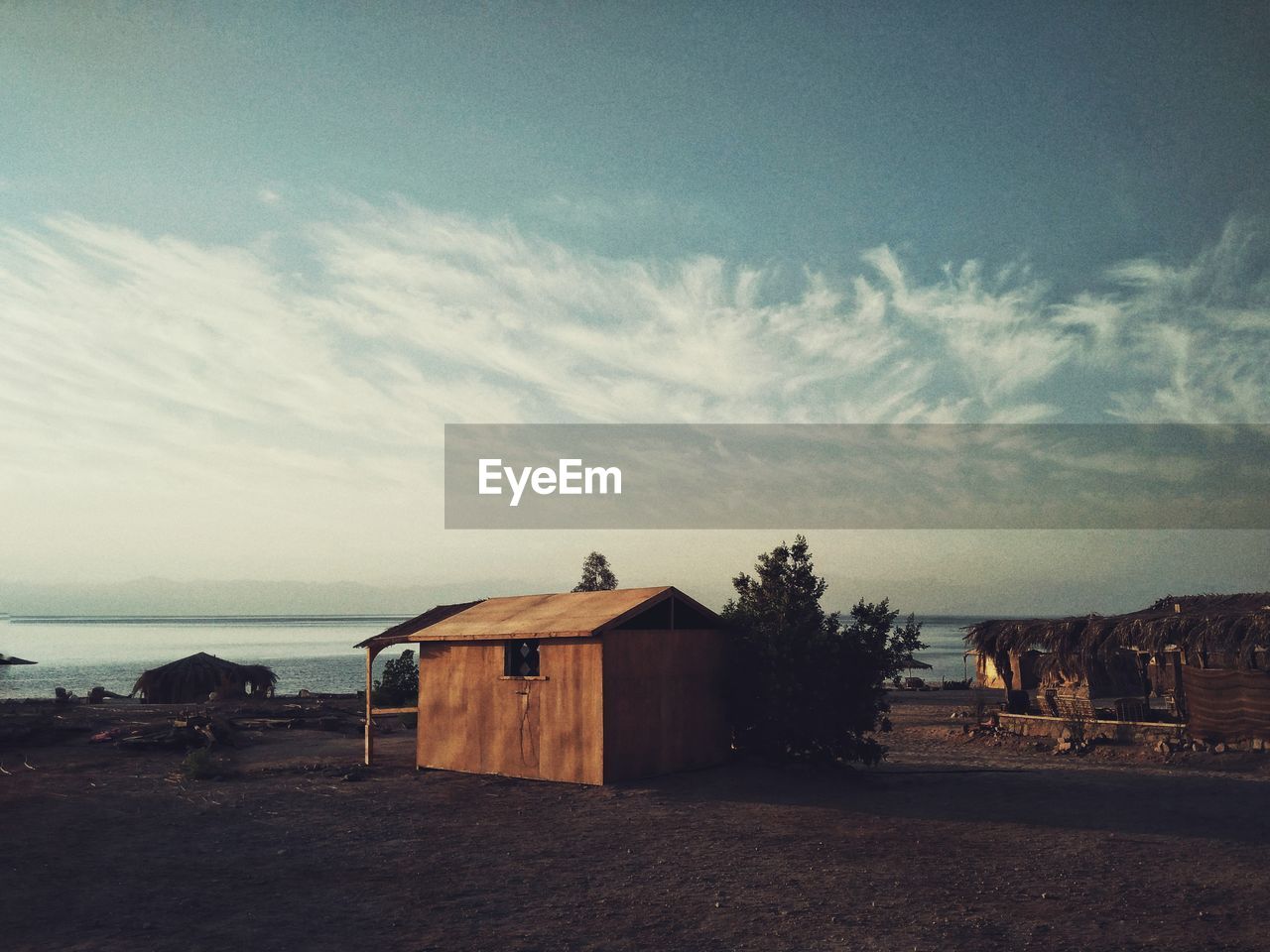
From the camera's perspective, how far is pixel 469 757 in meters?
20.5

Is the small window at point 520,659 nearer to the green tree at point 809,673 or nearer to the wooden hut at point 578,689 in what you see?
the wooden hut at point 578,689

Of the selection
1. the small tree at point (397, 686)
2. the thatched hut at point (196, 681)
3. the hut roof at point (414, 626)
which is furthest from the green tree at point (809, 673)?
the thatched hut at point (196, 681)

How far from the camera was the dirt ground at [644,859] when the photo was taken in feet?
31.5

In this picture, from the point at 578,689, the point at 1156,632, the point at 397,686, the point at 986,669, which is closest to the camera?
the point at 578,689

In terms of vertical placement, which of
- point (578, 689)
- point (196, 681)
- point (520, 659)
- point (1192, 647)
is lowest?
point (196, 681)

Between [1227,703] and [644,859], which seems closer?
[644,859]

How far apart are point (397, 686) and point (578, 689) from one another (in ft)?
74.7

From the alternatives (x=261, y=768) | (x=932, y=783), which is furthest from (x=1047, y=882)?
(x=261, y=768)

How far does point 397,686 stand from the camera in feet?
127

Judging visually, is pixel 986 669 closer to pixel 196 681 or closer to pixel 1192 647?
pixel 1192 647

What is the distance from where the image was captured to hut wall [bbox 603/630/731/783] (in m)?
18.2

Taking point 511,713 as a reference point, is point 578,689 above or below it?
above

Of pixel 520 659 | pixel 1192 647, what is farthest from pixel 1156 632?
pixel 520 659

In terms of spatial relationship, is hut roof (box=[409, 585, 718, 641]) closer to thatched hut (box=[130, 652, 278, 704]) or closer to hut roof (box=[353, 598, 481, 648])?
hut roof (box=[353, 598, 481, 648])
